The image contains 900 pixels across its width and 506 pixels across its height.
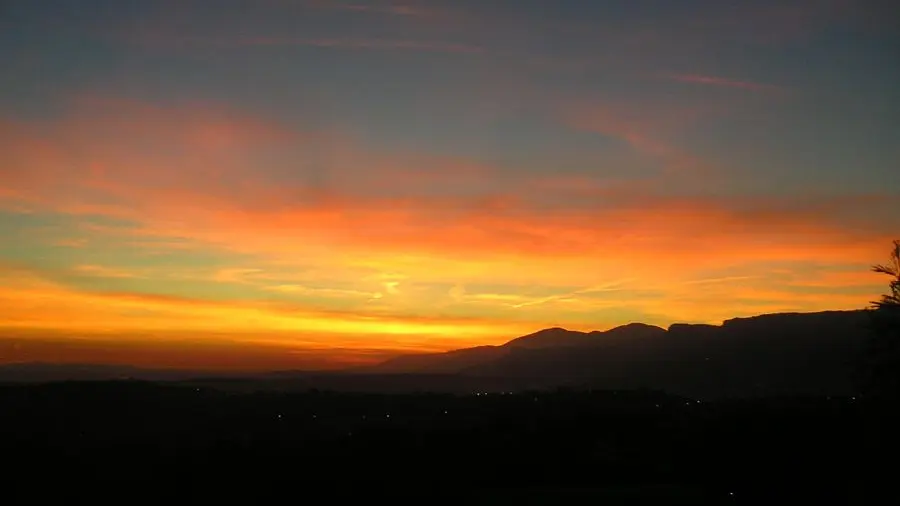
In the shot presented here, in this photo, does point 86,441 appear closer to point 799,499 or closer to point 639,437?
point 639,437

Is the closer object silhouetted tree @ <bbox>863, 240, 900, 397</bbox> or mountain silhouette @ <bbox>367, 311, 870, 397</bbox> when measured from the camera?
silhouetted tree @ <bbox>863, 240, 900, 397</bbox>

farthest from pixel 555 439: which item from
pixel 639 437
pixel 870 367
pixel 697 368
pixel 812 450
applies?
pixel 697 368

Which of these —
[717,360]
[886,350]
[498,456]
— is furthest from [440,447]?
[717,360]

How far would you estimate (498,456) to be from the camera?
44.2 metres

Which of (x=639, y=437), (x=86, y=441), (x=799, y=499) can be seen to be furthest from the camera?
(x=86, y=441)

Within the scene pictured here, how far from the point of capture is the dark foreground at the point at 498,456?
107ft

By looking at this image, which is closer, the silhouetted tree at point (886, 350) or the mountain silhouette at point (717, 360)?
the silhouetted tree at point (886, 350)

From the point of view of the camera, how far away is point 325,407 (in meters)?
83.2

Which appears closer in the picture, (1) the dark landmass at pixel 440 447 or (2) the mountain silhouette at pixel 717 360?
(1) the dark landmass at pixel 440 447

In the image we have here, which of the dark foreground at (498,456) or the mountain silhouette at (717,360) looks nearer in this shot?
the dark foreground at (498,456)

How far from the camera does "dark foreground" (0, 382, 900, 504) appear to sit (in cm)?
3253

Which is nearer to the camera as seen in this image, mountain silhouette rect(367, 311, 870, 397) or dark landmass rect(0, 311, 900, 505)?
dark landmass rect(0, 311, 900, 505)

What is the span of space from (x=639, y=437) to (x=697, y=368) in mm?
88406

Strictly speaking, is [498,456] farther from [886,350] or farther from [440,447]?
[886,350]
